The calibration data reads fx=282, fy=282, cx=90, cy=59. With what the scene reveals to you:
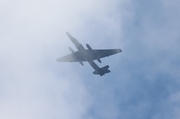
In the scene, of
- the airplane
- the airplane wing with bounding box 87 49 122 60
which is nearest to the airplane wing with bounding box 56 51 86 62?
the airplane

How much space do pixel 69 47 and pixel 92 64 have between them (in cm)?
1224

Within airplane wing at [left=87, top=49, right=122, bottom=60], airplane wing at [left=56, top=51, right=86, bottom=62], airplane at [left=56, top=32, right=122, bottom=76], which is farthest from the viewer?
airplane wing at [left=56, top=51, right=86, bottom=62]

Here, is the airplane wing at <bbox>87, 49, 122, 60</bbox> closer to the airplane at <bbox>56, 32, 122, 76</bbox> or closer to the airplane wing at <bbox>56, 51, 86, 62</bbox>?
the airplane at <bbox>56, 32, 122, 76</bbox>

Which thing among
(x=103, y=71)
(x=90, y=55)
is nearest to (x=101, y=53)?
(x=90, y=55)

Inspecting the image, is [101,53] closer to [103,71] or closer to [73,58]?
[103,71]

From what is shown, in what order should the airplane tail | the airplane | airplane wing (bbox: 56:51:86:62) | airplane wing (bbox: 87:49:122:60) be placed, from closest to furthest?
1. airplane wing (bbox: 87:49:122:60)
2. the airplane
3. the airplane tail
4. airplane wing (bbox: 56:51:86:62)

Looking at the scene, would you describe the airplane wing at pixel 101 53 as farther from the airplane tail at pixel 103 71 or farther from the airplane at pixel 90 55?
the airplane tail at pixel 103 71

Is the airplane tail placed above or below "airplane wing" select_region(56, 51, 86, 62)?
below

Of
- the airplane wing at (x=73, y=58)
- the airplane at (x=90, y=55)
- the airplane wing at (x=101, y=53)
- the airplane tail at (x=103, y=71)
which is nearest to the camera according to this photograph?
the airplane wing at (x=101, y=53)

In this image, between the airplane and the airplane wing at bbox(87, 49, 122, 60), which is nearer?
the airplane wing at bbox(87, 49, 122, 60)

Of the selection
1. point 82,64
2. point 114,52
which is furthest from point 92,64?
point 114,52

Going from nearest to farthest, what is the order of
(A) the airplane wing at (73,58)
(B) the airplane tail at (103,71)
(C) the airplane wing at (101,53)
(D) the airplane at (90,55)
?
(C) the airplane wing at (101,53) < (D) the airplane at (90,55) < (B) the airplane tail at (103,71) < (A) the airplane wing at (73,58)

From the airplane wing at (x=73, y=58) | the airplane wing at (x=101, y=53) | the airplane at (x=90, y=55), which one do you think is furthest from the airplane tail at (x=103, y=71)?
the airplane wing at (x=73, y=58)

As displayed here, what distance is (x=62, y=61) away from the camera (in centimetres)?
12494
